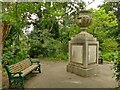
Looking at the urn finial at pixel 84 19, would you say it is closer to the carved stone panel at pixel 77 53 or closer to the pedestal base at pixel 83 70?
the carved stone panel at pixel 77 53

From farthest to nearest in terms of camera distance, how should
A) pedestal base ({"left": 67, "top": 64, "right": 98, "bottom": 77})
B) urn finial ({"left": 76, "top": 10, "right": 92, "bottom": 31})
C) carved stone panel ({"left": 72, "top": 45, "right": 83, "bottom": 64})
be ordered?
urn finial ({"left": 76, "top": 10, "right": 92, "bottom": 31}) → carved stone panel ({"left": 72, "top": 45, "right": 83, "bottom": 64}) → pedestal base ({"left": 67, "top": 64, "right": 98, "bottom": 77})

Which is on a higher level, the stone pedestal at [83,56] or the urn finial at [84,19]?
the urn finial at [84,19]

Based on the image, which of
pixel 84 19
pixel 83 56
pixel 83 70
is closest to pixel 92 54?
pixel 83 56

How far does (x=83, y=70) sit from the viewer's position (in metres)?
8.11

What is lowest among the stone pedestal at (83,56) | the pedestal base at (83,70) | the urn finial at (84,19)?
the pedestal base at (83,70)

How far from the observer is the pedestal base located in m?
8.07

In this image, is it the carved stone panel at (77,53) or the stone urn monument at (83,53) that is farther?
the carved stone panel at (77,53)

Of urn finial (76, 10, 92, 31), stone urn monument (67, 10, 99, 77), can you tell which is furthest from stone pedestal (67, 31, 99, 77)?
urn finial (76, 10, 92, 31)

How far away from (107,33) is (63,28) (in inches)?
176

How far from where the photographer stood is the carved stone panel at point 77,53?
27.8 feet

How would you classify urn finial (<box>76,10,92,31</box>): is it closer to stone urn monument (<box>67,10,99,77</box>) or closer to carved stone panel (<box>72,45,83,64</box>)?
stone urn monument (<box>67,10,99,77</box>)

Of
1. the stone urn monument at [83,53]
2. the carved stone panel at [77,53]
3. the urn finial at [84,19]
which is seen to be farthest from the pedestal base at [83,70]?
the urn finial at [84,19]

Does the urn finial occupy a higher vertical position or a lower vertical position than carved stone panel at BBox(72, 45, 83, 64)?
higher

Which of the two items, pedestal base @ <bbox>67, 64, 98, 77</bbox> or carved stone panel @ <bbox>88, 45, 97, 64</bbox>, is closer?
pedestal base @ <bbox>67, 64, 98, 77</bbox>
